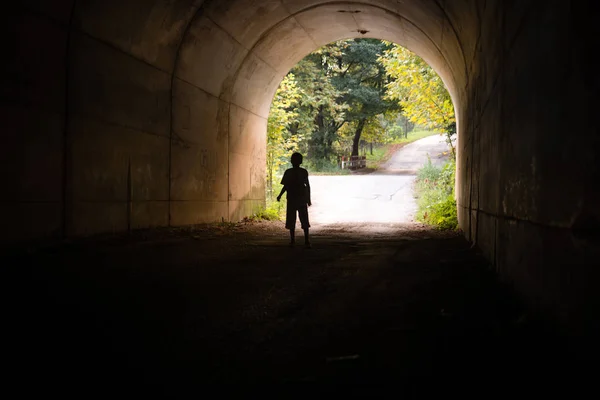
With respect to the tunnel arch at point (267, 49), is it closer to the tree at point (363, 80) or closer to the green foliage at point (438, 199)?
the green foliage at point (438, 199)

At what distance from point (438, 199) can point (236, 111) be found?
24.2ft

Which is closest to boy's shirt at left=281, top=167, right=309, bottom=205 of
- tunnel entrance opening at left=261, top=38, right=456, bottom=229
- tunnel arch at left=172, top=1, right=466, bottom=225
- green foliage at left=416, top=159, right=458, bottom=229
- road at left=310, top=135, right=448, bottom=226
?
tunnel arch at left=172, top=1, right=466, bottom=225

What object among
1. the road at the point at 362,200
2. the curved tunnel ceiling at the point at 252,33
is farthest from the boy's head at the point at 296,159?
the road at the point at 362,200

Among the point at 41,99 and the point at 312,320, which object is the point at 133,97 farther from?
the point at 312,320

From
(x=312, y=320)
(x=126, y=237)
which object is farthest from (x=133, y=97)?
(x=312, y=320)

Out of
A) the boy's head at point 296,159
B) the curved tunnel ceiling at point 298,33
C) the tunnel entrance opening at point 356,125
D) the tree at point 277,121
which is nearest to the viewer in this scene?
the boy's head at point 296,159

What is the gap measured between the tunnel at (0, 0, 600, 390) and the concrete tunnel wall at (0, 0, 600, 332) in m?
0.02

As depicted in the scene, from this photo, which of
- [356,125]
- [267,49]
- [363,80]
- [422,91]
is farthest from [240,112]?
[356,125]

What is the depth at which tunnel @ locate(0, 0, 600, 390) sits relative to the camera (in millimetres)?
2525

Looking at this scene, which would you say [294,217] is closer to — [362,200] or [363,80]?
[362,200]

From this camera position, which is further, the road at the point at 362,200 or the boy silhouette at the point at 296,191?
the road at the point at 362,200

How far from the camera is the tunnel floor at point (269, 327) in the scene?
2645 millimetres

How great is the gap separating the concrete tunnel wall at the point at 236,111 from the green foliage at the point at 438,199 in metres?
3.49

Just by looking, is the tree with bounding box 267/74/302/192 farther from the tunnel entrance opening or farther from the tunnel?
the tunnel
